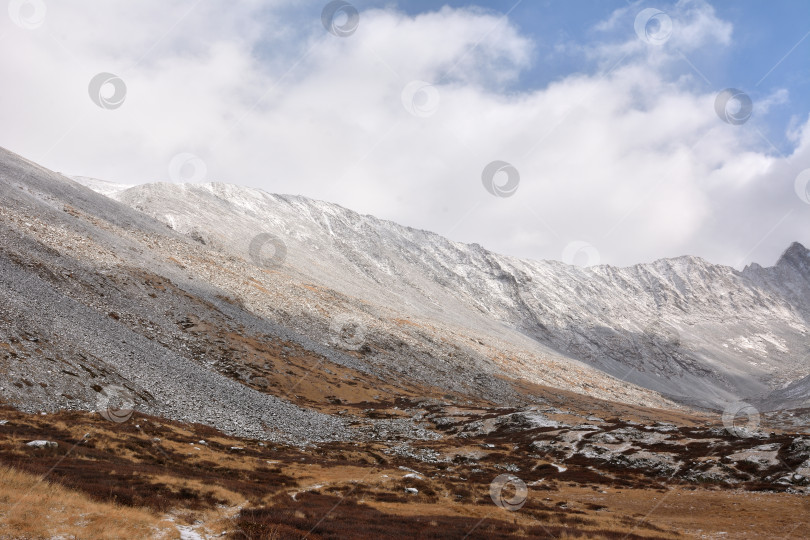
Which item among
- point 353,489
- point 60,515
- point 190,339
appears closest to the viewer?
point 60,515

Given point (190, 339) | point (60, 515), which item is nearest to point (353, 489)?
point (60, 515)

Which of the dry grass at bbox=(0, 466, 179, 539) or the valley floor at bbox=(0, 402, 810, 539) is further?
the valley floor at bbox=(0, 402, 810, 539)

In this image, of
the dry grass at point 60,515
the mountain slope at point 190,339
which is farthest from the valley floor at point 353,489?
the mountain slope at point 190,339

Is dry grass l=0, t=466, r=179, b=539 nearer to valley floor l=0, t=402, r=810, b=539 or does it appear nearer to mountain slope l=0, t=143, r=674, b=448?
valley floor l=0, t=402, r=810, b=539

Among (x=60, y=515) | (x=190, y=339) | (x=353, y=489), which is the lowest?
(x=190, y=339)

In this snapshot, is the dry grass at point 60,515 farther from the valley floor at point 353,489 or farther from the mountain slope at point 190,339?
the mountain slope at point 190,339

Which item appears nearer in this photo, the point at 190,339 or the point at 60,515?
the point at 60,515

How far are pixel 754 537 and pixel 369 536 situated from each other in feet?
71.0

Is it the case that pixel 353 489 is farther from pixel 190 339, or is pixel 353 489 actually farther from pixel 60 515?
pixel 190 339

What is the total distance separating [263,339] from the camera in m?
82.1

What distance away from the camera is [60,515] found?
14.9m

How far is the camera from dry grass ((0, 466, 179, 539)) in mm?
13781

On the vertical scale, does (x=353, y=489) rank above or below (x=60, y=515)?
below

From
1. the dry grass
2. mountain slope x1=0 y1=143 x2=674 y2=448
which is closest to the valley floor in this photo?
the dry grass
